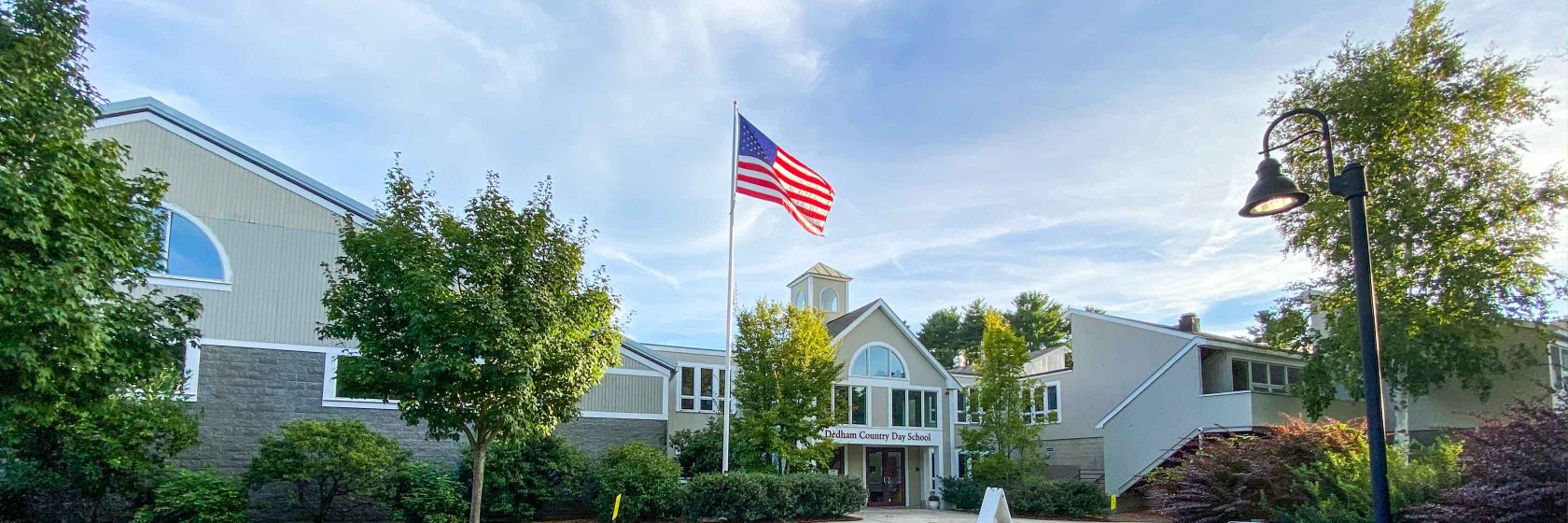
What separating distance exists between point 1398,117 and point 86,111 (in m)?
25.7

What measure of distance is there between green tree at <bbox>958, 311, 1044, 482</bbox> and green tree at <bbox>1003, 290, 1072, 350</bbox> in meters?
29.5

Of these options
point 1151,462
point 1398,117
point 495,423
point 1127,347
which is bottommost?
point 1151,462

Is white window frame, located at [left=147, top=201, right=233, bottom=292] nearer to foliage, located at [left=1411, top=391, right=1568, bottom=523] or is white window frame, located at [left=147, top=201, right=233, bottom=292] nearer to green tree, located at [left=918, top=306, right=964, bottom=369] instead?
foliage, located at [left=1411, top=391, right=1568, bottom=523]

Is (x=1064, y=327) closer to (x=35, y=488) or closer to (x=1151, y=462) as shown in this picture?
(x=1151, y=462)

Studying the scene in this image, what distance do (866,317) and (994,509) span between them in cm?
1781

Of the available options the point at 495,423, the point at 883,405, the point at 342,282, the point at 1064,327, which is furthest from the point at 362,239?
the point at 1064,327

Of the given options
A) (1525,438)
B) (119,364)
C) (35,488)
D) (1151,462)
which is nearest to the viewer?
(1525,438)

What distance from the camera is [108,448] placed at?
47.0 ft

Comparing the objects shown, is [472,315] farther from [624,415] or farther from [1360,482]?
[1360,482]

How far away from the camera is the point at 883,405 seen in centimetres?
2822

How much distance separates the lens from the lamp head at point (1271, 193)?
7.26 meters

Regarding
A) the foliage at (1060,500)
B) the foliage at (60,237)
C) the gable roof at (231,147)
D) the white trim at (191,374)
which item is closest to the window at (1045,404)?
the foliage at (1060,500)

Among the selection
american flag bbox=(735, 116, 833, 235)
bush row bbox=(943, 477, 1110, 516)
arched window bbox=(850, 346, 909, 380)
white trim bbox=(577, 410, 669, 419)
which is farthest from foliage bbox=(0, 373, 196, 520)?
bush row bbox=(943, 477, 1110, 516)

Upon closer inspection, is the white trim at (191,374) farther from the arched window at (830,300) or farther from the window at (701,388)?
the arched window at (830,300)
